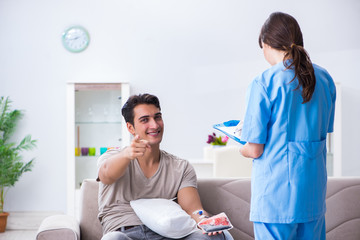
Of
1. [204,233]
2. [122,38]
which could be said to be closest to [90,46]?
[122,38]

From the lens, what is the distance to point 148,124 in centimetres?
197

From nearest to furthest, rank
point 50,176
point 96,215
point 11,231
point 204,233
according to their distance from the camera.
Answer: point 204,233, point 96,215, point 11,231, point 50,176

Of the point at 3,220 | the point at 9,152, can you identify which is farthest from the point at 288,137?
the point at 3,220

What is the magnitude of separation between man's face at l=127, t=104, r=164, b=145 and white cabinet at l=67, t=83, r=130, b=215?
91.3 inches

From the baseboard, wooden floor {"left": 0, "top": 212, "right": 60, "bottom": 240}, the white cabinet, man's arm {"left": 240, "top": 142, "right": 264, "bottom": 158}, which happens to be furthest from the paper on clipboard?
the baseboard

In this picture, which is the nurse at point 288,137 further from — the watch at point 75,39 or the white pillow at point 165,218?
the watch at point 75,39

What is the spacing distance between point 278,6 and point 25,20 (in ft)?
9.24

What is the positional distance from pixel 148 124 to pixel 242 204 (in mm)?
623

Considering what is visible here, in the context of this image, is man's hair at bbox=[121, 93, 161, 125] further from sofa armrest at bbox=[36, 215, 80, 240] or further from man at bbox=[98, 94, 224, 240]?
sofa armrest at bbox=[36, 215, 80, 240]

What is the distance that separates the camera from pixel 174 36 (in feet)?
15.5

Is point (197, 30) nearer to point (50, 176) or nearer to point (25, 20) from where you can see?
point (25, 20)

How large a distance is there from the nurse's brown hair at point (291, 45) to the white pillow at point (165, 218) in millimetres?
681

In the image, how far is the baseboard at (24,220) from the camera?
4426 mm

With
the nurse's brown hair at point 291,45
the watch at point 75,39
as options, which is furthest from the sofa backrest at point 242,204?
the watch at point 75,39
